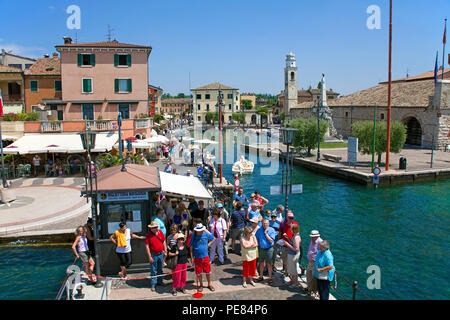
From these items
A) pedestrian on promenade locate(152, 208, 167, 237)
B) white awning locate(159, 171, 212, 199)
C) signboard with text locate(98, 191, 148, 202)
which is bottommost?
pedestrian on promenade locate(152, 208, 167, 237)

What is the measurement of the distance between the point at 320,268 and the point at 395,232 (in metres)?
12.0

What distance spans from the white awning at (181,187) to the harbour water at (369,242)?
14.9ft

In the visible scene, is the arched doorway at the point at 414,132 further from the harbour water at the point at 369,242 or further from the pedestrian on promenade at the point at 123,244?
the pedestrian on promenade at the point at 123,244

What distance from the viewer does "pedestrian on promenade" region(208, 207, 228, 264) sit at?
1052 cm

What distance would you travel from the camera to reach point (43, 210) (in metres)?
17.5

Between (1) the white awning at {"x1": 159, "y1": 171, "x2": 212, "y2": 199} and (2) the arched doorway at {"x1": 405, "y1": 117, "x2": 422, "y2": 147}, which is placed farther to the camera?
(2) the arched doorway at {"x1": 405, "y1": 117, "x2": 422, "y2": 147}

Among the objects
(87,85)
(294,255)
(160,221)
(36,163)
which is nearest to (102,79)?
(87,85)

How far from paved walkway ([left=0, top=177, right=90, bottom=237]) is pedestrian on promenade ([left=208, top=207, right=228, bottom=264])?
286 inches

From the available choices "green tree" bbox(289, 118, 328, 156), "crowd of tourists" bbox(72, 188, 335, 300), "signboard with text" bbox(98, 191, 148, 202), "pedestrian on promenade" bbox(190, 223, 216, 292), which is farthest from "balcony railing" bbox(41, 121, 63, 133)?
"green tree" bbox(289, 118, 328, 156)

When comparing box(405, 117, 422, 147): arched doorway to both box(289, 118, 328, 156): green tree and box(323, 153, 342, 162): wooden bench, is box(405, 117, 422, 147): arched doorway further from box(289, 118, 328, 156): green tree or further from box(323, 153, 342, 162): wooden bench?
box(323, 153, 342, 162): wooden bench

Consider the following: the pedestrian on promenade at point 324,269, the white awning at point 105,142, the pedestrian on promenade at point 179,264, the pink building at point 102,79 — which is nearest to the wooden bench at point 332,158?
the pink building at point 102,79

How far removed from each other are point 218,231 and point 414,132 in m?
49.2

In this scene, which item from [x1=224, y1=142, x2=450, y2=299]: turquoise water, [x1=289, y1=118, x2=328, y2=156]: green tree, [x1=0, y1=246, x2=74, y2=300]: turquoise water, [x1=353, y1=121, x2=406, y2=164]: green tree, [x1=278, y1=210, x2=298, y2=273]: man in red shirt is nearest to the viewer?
[x1=278, y1=210, x2=298, y2=273]: man in red shirt
